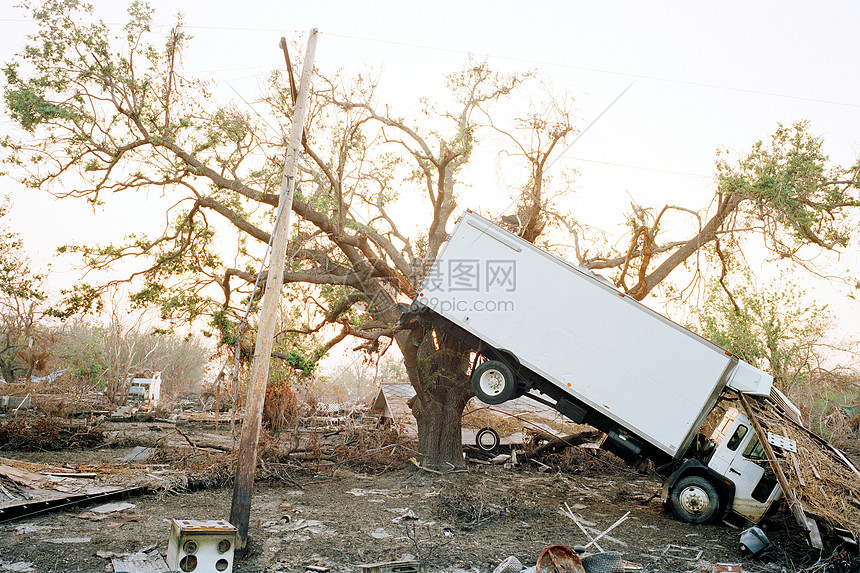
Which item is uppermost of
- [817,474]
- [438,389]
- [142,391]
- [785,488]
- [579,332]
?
[579,332]

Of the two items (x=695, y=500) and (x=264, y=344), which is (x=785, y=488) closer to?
(x=695, y=500)

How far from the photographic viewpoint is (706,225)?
1266 centimetres

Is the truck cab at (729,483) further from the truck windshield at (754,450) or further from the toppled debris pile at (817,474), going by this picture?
the toppled debris pile at (817,474)

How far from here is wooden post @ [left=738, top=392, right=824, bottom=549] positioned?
7.49 metres

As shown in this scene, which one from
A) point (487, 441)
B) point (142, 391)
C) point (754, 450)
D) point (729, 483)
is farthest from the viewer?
point (142, 391)

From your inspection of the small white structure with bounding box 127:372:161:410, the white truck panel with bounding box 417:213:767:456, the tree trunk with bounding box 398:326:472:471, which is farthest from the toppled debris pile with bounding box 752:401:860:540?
the small white structure with bounding box 127:372:161:410

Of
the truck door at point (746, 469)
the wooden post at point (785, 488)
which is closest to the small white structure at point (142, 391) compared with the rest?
the truck door at point (746, 469)

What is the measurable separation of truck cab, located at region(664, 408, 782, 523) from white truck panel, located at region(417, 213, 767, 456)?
74 centimetres

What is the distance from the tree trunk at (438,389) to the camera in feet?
42.7

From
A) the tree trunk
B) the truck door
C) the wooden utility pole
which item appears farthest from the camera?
the tree trunk

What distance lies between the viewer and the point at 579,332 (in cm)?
999

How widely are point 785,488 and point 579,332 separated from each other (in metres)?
3.86

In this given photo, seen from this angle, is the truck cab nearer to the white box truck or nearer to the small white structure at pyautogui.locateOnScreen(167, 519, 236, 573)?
the white box truck

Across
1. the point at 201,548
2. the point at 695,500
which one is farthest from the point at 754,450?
the point at 201,548
